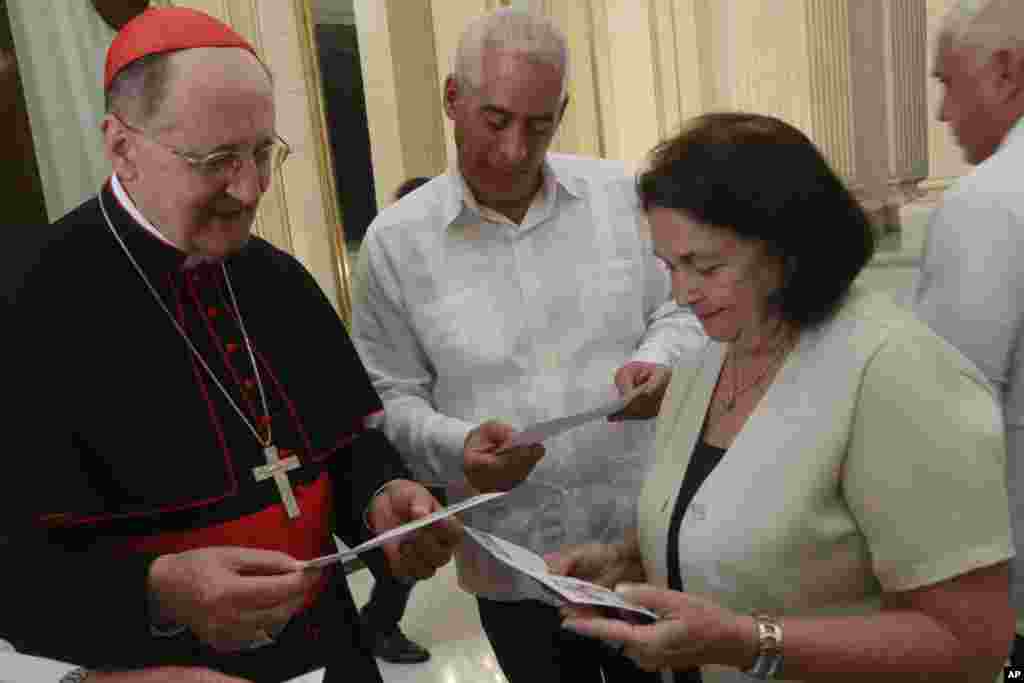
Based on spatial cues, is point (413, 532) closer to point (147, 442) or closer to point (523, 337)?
point (147, 442)

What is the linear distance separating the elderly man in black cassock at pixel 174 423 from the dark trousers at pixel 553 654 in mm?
450

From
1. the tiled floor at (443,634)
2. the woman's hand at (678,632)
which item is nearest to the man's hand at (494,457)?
the woman's hand at (678,632)

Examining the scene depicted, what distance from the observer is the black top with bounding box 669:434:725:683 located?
1660mm

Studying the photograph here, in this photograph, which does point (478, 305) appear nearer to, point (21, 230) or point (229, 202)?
point (229, 202)

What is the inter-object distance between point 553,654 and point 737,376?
35.8 inches

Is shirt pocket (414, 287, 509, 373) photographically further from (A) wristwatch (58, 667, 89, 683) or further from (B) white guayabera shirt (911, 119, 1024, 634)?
(A) wristwatch (58, 667, 89, 683)

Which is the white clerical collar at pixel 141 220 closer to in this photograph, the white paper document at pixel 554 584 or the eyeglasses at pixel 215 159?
the eyeglasses at pixel 215 159

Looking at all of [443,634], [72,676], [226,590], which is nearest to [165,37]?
[226,590]

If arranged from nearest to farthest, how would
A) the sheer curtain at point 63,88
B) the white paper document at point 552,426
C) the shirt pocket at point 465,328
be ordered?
the white paper document at point 552,426, the shirt pocket at point 465,328, the sheer curtain at point 63,88

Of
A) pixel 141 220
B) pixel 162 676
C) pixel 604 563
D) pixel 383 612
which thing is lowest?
pixel 383 612

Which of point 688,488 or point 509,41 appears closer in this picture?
point 688,488

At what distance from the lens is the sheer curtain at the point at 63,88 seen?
3521 millimetres

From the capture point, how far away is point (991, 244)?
6.60 feet

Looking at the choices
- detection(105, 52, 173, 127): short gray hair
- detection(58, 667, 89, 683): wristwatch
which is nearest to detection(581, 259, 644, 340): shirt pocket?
detection(105, 52, 173, 127): short gray hair
